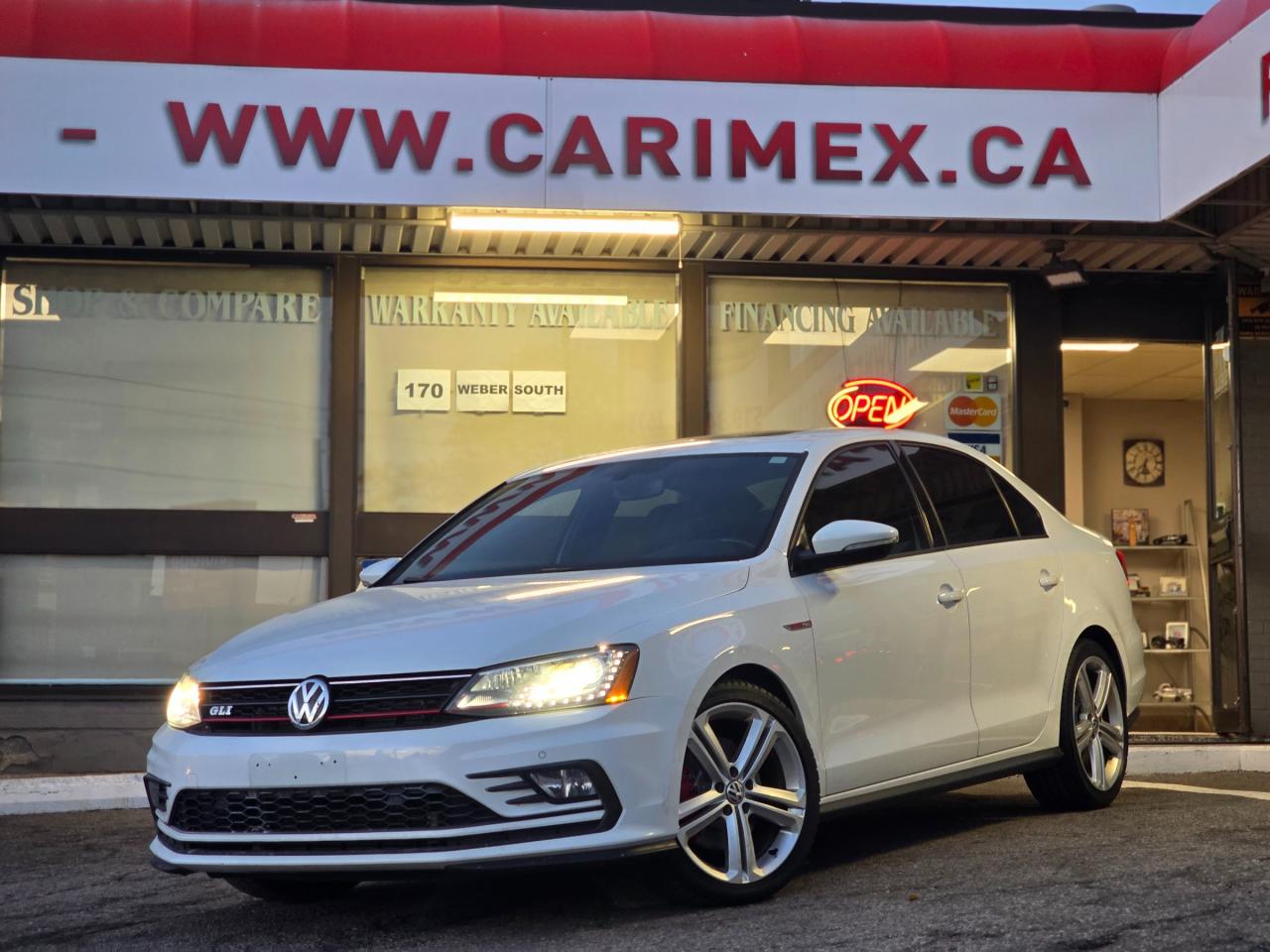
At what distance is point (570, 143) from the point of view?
9992 millimetres

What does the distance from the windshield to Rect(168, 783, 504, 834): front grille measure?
4.10 feet

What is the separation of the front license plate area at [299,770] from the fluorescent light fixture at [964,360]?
8172 millimetres

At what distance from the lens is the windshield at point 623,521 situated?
5766 millimetres

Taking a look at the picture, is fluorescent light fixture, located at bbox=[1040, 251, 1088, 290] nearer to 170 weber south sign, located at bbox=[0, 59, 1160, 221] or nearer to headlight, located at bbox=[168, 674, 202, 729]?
170 weber south sign, located at bbox=[0, 59, 1160, 221]

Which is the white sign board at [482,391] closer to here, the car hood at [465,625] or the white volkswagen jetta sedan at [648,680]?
the white volkswagen jetta sedan at [648,680]

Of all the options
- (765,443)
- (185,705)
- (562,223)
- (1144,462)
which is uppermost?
(562,223)

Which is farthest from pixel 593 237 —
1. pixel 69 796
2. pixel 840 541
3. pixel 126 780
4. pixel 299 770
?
pixel 299 770

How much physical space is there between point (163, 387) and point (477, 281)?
230cm

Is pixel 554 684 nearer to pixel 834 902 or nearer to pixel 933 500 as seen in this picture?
pixel 834 902

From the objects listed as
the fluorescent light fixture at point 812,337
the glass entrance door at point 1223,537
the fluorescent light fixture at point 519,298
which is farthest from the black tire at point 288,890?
the glass entrance door at point 1223,537

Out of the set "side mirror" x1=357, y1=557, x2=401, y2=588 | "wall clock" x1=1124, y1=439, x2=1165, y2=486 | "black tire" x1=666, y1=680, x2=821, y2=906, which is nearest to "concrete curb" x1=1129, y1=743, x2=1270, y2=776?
"black tire" x1=666, y1=680, x2=821, y2=906

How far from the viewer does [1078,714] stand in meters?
7.11

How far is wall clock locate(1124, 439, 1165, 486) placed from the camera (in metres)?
17.1

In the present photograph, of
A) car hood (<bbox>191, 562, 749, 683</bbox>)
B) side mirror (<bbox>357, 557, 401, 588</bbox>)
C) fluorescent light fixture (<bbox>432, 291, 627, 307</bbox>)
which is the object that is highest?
fluorescent light fixture (<bbox>432, 291, 627, 307</bbox>)
